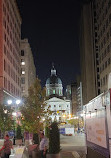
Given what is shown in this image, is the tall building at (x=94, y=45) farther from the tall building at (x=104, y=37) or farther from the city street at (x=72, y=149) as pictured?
the city street at (x=72, y=149)

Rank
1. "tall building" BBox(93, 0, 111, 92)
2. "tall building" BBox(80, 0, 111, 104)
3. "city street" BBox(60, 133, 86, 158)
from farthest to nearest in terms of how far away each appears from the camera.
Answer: "tall building" BBox(80, 0, 111, 104) < "tall building" BBox(93, 0, 111, 92) < "city street" BBox(60, 133, 86, 158)

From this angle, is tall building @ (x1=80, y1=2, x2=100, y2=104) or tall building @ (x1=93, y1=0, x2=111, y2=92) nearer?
tall building @ (x1=93, y1=0, x2=111, y2=92)

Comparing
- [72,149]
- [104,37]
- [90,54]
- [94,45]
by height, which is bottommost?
[72,149]

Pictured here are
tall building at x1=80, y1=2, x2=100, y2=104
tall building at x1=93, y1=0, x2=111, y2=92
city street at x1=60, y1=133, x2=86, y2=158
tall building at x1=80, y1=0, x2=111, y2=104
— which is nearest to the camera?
city street at x1=60, y1=133, x2=86, y2=158

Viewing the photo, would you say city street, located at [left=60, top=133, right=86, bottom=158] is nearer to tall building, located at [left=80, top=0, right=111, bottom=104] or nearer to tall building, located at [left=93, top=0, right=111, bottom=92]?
tall building, located at [left=93, top=0, right=111, bottom=92]

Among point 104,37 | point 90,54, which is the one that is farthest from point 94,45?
point 104,37

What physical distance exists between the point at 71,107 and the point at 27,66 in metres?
98.2

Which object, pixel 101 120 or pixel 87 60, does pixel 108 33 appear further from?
pixel 101 120

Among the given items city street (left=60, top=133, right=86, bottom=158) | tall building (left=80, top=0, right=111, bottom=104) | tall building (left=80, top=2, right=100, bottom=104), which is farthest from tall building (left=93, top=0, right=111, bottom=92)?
city street (left=60, top=133, right=86, bottom=158)

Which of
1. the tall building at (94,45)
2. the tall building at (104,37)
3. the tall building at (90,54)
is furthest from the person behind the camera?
the tall building at (90,54)

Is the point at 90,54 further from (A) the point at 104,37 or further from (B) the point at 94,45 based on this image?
(A) the point at 104,37

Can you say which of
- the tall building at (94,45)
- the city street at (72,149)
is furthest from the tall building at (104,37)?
the city street at (72,149)

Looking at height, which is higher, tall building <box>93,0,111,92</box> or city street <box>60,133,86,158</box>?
tall building <box>93,0,111,92</box>

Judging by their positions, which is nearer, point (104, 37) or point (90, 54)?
point (104, 37)
